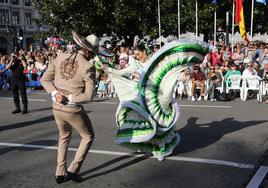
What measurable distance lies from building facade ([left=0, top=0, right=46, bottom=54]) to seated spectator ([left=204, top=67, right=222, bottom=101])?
50.3m

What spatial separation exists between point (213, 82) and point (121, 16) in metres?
11.7

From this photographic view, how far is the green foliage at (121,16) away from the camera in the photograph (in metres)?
24.2

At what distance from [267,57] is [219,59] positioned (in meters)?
2.04

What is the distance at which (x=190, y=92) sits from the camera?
13.8m

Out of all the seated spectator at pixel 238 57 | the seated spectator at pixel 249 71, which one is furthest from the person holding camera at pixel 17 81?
the seated spectator at pixel 238 57

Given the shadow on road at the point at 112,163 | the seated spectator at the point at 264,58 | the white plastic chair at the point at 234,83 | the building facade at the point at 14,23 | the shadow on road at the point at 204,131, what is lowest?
the shadow on road at the point at 112,163

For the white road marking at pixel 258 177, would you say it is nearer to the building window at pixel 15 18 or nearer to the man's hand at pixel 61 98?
the man's hand at pixel 61 98

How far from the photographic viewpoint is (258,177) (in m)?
5.50

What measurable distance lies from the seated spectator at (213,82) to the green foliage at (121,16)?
1087 cm

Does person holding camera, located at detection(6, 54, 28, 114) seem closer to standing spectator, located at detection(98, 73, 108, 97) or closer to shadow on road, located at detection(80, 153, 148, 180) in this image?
standing spectator, located at detection(98, 73, 108, 97)

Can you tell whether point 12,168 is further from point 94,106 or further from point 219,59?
point 219,59

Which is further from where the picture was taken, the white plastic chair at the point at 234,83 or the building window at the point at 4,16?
the building window at the point at 4,16

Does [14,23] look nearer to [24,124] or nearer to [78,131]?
[24,124]

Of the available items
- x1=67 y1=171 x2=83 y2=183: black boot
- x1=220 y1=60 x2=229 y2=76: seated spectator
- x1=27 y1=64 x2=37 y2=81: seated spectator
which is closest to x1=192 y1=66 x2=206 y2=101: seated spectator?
x1=220 y1=60 x2=229 y2=76: seated spectator
